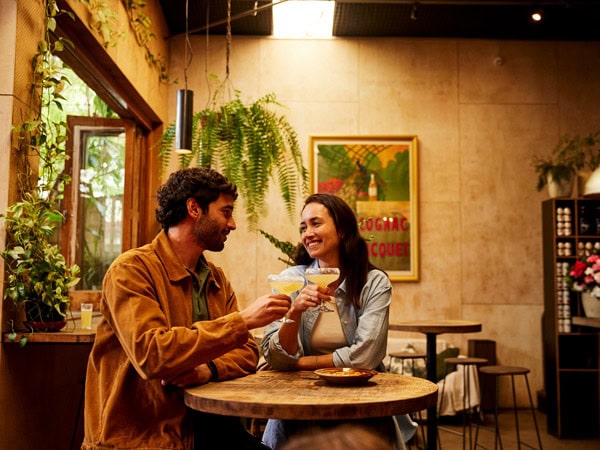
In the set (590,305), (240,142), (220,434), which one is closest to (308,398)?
(220,434)

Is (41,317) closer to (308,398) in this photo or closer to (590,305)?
(308,398)

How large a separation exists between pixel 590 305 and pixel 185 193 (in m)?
3.94

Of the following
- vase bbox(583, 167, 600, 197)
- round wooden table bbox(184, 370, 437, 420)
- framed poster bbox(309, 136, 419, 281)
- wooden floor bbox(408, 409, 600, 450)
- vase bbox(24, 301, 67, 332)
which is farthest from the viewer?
framed poster bbox(309, 136, 419, 281)

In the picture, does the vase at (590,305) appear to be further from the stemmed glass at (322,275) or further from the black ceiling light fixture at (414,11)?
the stemmed glass at (322,275)

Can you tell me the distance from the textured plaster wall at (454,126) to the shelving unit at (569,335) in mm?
889

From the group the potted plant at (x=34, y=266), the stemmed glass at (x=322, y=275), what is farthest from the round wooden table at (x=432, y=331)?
the potted plant at (x=34, y=266)

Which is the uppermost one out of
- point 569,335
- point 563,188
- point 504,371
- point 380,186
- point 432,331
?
point 380,186

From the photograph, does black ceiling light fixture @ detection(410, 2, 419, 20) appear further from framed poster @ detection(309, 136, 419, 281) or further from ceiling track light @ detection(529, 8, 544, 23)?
framed poster @ detection(309, 136, 419, 281)

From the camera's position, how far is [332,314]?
254 centimetres

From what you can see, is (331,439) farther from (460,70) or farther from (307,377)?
(460,70)

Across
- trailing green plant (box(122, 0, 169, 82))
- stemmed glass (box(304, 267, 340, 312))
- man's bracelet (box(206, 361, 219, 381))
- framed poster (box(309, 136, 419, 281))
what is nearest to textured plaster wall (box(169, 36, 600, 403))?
framed poster (box(309, 136, 419, 281))

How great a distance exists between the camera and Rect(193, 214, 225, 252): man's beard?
85.5 inches

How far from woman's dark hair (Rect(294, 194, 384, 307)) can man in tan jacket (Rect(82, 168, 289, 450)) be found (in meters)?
0.60

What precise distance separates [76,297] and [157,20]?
2.63 metres
